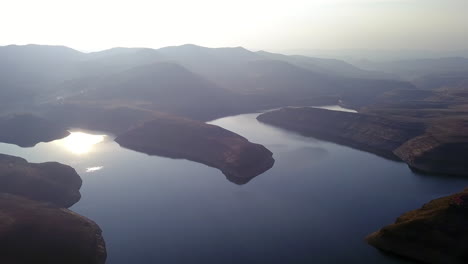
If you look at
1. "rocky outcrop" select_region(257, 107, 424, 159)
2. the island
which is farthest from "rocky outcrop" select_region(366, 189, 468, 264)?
"rocky outcrop" select_region(257, 107, 424, 159)

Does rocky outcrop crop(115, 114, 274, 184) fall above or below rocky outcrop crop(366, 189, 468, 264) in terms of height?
below

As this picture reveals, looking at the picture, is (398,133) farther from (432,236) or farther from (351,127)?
(432,236)

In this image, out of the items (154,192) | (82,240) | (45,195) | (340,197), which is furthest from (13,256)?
(340,197)

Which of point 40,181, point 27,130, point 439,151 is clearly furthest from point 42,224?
point 439,151

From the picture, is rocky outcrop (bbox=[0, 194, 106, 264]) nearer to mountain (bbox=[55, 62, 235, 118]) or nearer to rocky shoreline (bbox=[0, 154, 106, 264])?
rocky shoreline (bbox=[0, 154, 106, 264])

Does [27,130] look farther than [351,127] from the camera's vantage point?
No
